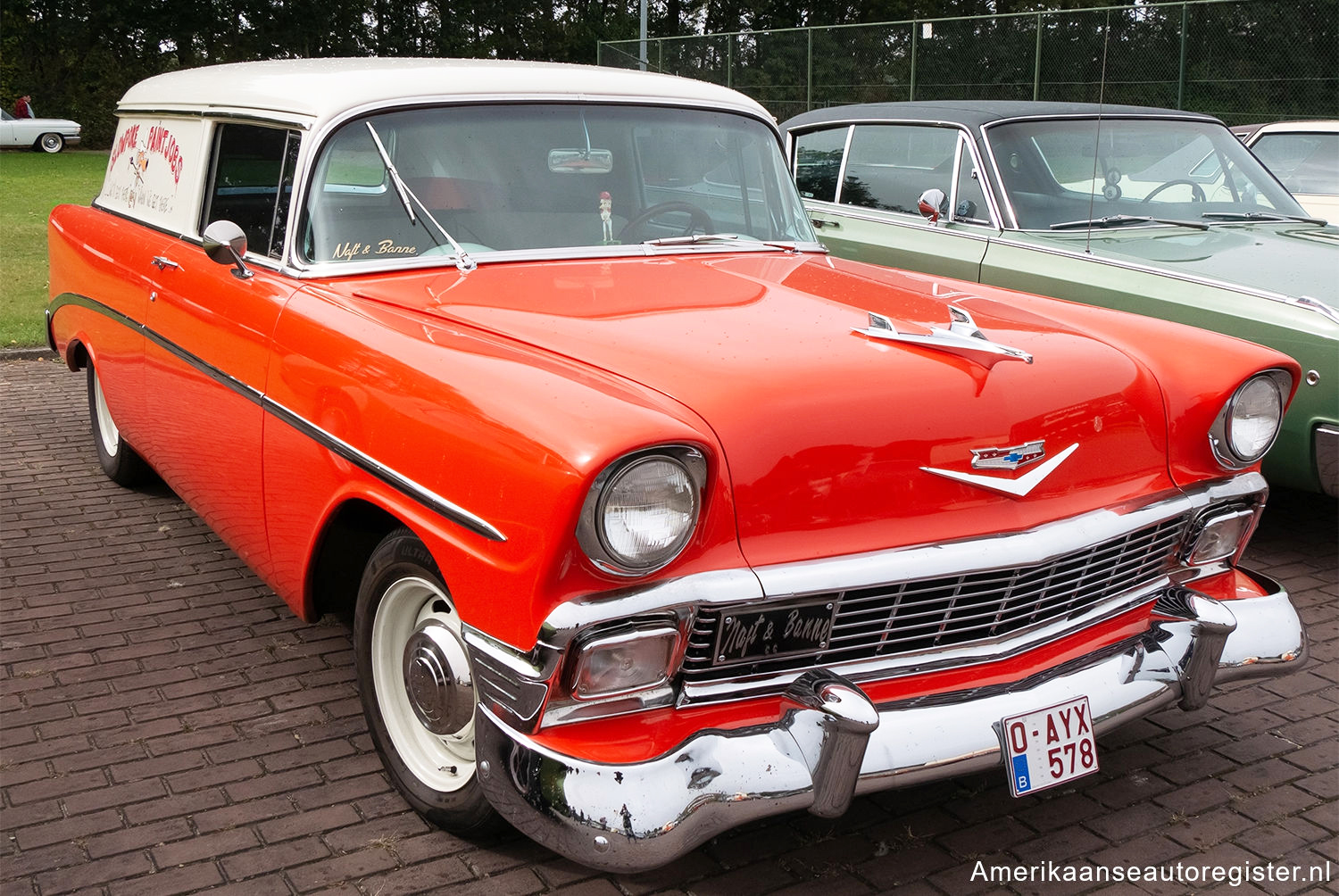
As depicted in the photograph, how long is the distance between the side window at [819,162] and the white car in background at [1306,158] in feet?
9.55

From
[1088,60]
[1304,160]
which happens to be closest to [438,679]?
[1304,160]

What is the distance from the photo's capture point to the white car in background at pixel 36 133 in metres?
25.7

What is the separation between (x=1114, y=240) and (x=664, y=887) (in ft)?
12.5

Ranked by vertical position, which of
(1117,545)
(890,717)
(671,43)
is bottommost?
(890,717)

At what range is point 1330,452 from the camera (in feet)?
14.0

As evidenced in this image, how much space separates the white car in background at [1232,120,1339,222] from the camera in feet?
24.9

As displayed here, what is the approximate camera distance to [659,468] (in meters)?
2.19

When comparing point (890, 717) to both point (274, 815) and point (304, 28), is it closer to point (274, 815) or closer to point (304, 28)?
point (274, 815)

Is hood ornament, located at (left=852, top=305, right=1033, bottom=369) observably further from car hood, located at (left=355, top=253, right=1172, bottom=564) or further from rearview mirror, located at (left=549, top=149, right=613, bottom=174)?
rearview mirror, located at (left=549, top=149, right=613, bottom=174)

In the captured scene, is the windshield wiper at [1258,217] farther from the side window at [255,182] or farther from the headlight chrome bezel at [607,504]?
the headlight chrome bezel at [607,504]

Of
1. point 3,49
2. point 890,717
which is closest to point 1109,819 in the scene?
point 890,717

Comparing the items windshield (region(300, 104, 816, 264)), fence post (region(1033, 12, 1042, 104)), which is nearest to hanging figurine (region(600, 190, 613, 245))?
windshield (region(300, 104, 816, 264))

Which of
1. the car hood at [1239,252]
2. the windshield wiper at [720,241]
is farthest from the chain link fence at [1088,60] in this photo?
the windshield wiper at [720,241]

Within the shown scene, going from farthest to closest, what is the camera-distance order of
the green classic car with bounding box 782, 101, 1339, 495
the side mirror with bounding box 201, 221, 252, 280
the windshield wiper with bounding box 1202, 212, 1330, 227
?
the windshield wiper with bounding box 1202, 212, 1330, 227
the green classic car with bounding box 782, 101, 1339, 495
the side mirror with bounding box 201, 221, 252, 280
